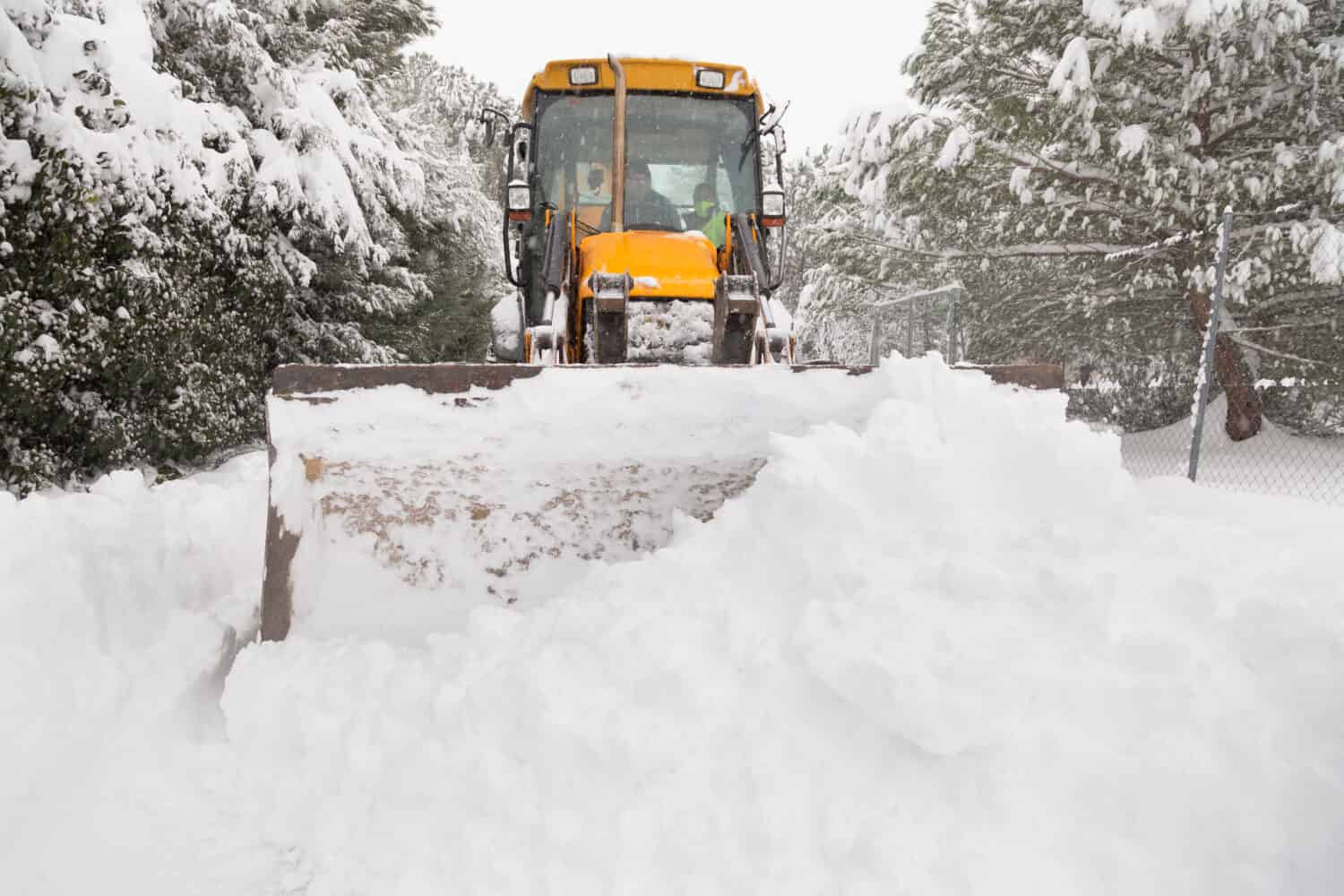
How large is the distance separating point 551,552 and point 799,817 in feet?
3.75

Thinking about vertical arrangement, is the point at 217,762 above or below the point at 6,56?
below

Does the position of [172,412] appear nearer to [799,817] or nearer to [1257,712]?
[799,817]

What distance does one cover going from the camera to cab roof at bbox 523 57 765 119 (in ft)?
16.3

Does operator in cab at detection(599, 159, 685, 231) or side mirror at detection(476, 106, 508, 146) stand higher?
side mirror at detection(476, 106, 508, 146)

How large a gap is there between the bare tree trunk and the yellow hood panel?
6.53 metres

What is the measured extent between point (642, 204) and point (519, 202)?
2.29 feet

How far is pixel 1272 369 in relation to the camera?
8.86 m

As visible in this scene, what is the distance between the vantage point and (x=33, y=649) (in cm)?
227

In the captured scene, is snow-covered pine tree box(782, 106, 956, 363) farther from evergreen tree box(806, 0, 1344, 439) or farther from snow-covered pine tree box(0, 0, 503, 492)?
snow-covered pine tree box(0, 0, 503, 492)

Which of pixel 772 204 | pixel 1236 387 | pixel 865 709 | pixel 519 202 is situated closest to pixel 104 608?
pixel 865 709

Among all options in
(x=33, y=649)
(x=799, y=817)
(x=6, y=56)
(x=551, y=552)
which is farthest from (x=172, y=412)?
(x=799, y=817)

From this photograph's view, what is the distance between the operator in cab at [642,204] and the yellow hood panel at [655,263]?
0.42 metres

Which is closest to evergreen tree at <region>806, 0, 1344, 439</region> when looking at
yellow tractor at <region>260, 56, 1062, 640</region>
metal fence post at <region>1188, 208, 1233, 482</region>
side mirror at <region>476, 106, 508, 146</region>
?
metal fence post at <region>1188, 208, 1233, 482</region>

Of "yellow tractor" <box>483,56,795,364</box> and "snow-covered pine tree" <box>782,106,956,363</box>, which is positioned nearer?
"yellow tractor" <box>483,56,795,364</box>
